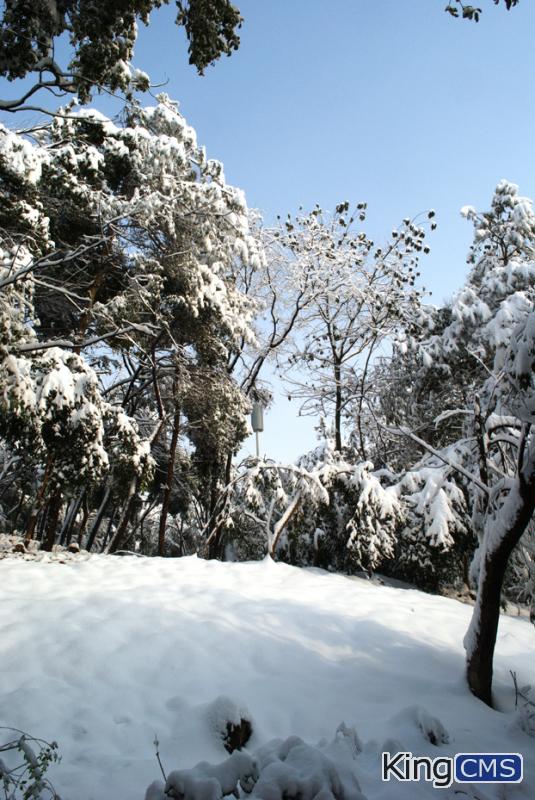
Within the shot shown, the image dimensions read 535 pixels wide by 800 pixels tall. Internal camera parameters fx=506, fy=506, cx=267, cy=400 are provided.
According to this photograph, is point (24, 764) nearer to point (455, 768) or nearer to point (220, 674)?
point (220, 674)

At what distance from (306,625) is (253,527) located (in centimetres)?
Answer: 808

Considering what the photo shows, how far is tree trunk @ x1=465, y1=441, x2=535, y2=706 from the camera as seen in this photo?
12.8ft

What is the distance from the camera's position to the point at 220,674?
4.20m

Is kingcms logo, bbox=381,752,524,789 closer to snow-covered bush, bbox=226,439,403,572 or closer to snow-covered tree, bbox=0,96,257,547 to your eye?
snow-covered bush, bbox=226,439,403,572

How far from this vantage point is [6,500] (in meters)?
22.4

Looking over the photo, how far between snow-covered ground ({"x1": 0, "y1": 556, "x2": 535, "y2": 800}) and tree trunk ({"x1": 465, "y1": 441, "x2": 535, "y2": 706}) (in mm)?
188

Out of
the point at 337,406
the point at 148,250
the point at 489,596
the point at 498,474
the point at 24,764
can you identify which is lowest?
the point at 24,764

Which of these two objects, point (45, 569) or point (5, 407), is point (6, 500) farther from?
point (5, 407)

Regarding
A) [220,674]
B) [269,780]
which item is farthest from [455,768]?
[220,674]

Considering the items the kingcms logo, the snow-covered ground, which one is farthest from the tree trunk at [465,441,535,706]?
the kingcms logo

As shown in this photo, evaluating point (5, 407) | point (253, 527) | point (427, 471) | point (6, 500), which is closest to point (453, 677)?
point (5, 407)

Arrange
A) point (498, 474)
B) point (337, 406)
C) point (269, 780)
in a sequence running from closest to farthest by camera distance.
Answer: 1. point (269, 780)
2. point (498, 474)
3. point (337, 406)

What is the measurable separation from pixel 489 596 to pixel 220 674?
91.1 inches

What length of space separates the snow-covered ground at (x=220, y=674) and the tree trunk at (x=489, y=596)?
0.19 meters
